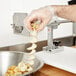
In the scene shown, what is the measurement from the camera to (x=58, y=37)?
1905 mm

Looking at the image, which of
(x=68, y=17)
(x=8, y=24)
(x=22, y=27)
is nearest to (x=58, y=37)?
(x=8, y=24)

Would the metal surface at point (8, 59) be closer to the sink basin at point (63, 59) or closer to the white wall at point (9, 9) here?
the sink basin at point (63, 59)

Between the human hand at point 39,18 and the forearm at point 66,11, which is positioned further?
the forearm at point 66,11

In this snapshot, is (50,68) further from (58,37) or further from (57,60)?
(58,37)

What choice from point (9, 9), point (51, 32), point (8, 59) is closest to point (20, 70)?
point (8, 59)

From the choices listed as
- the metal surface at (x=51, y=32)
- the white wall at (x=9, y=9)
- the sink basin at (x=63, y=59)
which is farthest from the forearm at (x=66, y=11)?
the white wall at (x=9, y=9)

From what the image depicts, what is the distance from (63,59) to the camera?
104cm

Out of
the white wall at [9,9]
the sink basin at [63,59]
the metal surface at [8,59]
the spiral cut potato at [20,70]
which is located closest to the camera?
the spiral cut potato at [20,70]

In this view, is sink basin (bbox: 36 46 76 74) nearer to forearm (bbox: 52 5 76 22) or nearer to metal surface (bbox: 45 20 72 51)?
metal surface (bbox: 45 20 72 51)

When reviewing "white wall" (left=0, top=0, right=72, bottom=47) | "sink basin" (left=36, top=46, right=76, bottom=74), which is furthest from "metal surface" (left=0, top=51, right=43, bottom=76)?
"white wall" (left=0, top=0, right=72, bottom=47)

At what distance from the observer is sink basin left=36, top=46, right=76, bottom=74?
93cm

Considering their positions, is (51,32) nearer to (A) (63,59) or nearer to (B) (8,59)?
(A) (63,59)

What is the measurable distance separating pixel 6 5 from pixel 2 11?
0.06 meters

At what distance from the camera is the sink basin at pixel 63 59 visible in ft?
3.05
